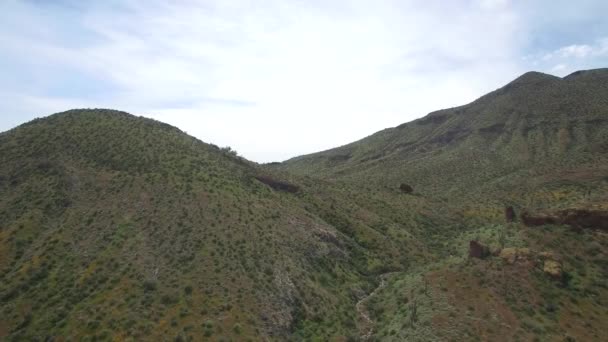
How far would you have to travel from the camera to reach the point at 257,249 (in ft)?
129

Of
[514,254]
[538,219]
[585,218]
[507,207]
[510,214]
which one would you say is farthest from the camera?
[507,207]

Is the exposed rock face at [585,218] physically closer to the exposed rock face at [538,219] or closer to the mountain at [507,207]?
the mountain at [507,207]

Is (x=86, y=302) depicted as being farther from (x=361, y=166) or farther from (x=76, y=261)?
(x=361, y=166)

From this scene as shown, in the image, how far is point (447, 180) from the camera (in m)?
86.0

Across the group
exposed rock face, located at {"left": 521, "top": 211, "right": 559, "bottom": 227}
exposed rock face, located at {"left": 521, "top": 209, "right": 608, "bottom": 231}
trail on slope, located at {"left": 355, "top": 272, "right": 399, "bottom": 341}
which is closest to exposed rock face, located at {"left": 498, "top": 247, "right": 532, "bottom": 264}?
exposed rock face, located at {"left": 521, "top": 211, "right": 559, "bottom": 227}

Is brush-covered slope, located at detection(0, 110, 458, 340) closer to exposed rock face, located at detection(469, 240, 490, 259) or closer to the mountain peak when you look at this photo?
exposed rock face, located at detection(469, 240, 490, 259)

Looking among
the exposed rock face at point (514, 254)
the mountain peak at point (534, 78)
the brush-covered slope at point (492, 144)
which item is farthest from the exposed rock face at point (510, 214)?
the mountain peak at point (534, 78)

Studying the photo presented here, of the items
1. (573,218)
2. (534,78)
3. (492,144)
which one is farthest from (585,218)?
(534,78)

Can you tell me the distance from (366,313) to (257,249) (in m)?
11.1

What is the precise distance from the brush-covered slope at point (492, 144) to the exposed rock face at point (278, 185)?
30563 mm

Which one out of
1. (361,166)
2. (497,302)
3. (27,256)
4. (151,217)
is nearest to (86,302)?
(27,256)

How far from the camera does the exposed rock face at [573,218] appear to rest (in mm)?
38031

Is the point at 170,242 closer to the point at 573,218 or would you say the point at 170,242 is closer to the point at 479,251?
the point at 479,251

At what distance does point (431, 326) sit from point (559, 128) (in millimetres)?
89766
